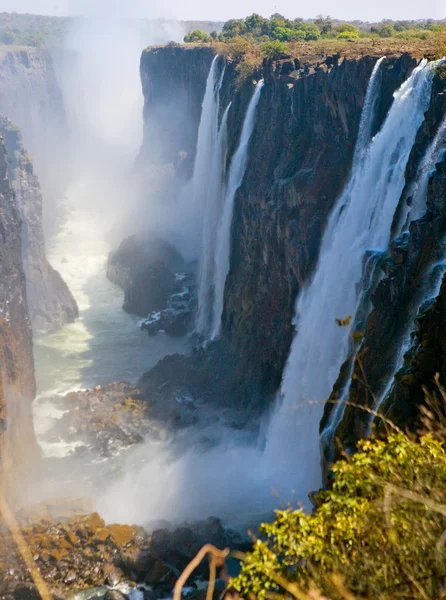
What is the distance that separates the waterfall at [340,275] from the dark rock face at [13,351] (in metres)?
10.3

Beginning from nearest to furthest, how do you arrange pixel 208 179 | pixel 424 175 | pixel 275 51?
1. pixel 424 175
2. pixel 275 51
3. pixel 208 179

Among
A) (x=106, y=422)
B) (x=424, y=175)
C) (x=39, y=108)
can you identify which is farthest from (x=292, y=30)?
(x=424, y=175)

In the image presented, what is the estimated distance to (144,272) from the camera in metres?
47.8

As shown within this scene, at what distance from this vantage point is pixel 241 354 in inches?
1310

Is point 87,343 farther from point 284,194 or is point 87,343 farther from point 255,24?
point 255,24

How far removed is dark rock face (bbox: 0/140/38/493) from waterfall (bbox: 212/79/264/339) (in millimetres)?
11693

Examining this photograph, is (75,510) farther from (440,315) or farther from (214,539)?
(440,315)

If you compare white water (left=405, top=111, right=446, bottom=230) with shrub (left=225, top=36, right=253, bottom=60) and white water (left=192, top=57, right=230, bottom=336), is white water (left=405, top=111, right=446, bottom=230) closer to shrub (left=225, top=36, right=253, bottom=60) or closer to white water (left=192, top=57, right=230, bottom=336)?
white water (left=192, top=57, right=230, bottom=336)

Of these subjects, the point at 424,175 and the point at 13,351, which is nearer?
the point at 424,175

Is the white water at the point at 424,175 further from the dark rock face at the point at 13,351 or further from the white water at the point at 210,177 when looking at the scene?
the white water at the point at 210,177

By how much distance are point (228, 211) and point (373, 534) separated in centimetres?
3082

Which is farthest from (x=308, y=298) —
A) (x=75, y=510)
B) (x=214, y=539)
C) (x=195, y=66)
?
(x=195, y=66)

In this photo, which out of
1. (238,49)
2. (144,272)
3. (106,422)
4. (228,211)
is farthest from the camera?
(144,272)

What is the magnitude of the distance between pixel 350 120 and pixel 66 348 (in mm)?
24491
